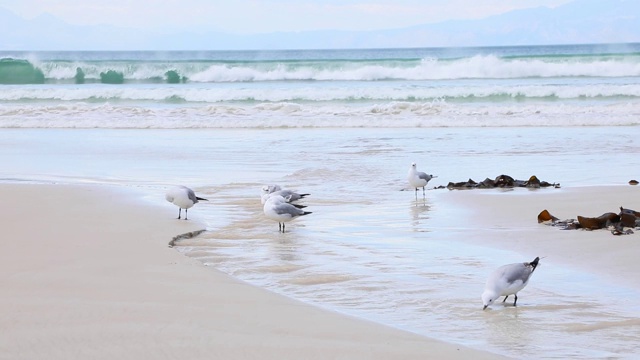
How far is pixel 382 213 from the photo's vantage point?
884 cm

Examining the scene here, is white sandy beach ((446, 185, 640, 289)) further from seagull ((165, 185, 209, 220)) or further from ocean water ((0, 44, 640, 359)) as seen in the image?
seagull ((165, 185, 209, 220))

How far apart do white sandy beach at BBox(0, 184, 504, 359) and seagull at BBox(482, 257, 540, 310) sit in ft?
2.48

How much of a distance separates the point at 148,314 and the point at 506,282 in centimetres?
197

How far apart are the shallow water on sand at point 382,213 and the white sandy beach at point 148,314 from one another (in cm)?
36

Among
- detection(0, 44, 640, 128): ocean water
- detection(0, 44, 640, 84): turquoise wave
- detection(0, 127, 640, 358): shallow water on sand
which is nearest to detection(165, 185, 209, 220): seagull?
detection(0, 127, 640, 358): shallow water on sand

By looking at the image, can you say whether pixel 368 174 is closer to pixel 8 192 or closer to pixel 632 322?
pixel 8 192

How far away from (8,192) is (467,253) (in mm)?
5271

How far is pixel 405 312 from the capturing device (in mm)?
5086

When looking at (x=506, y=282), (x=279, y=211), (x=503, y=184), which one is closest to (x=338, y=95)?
(x=503, y=184)

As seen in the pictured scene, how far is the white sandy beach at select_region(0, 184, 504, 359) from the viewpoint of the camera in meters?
4.12

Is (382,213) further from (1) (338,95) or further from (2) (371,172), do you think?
(1) (338,95)

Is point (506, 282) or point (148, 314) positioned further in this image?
point (506, 282)

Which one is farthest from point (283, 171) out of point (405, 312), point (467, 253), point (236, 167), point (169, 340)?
point (169, 340)

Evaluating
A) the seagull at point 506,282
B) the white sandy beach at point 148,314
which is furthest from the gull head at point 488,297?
the white sandy beach at point 148,314
